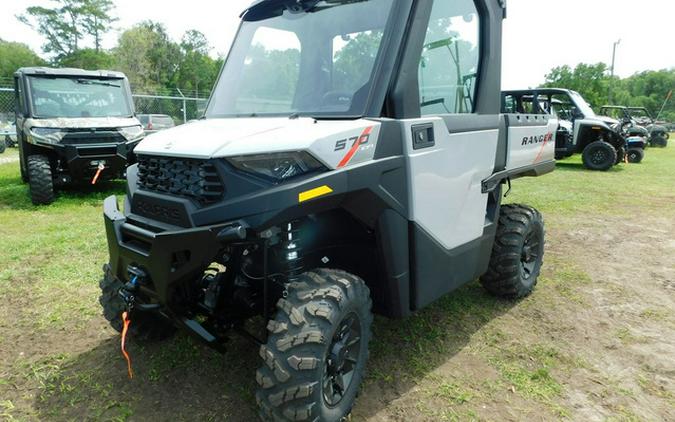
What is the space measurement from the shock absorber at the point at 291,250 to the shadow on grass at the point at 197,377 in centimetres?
82

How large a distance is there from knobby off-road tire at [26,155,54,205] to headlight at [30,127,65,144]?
352mm

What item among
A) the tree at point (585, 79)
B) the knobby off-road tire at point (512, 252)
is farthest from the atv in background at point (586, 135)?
the tree at point (585, 79)

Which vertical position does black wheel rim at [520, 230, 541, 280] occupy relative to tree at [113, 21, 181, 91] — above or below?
below

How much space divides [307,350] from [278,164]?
0.88 metres

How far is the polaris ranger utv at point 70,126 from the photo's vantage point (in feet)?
27.4

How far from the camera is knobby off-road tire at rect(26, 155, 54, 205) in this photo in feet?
26.7

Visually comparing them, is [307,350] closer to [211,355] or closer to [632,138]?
[211,355]

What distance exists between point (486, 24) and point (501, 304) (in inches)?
91.5

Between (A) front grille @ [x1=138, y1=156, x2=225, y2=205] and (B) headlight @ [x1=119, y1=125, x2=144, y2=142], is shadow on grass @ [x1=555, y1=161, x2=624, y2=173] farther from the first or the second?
(A) front grille @ [x1=138, y1=156, x2=225, y2=205]

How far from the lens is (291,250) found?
2547 mm

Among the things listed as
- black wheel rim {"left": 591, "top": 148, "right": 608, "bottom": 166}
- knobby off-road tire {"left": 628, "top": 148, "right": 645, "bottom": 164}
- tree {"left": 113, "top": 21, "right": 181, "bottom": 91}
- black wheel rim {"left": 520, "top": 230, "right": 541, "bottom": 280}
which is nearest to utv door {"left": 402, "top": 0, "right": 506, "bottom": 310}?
black wheel rim {"left": 520, "top": 230, "right": 541, "bottom": 280}

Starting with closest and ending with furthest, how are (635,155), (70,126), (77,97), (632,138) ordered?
(70,126), (77,97), (632,138), (635,155)

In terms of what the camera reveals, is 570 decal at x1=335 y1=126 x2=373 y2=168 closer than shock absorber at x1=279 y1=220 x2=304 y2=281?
Yes

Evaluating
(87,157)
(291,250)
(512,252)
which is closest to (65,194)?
(87,157)
